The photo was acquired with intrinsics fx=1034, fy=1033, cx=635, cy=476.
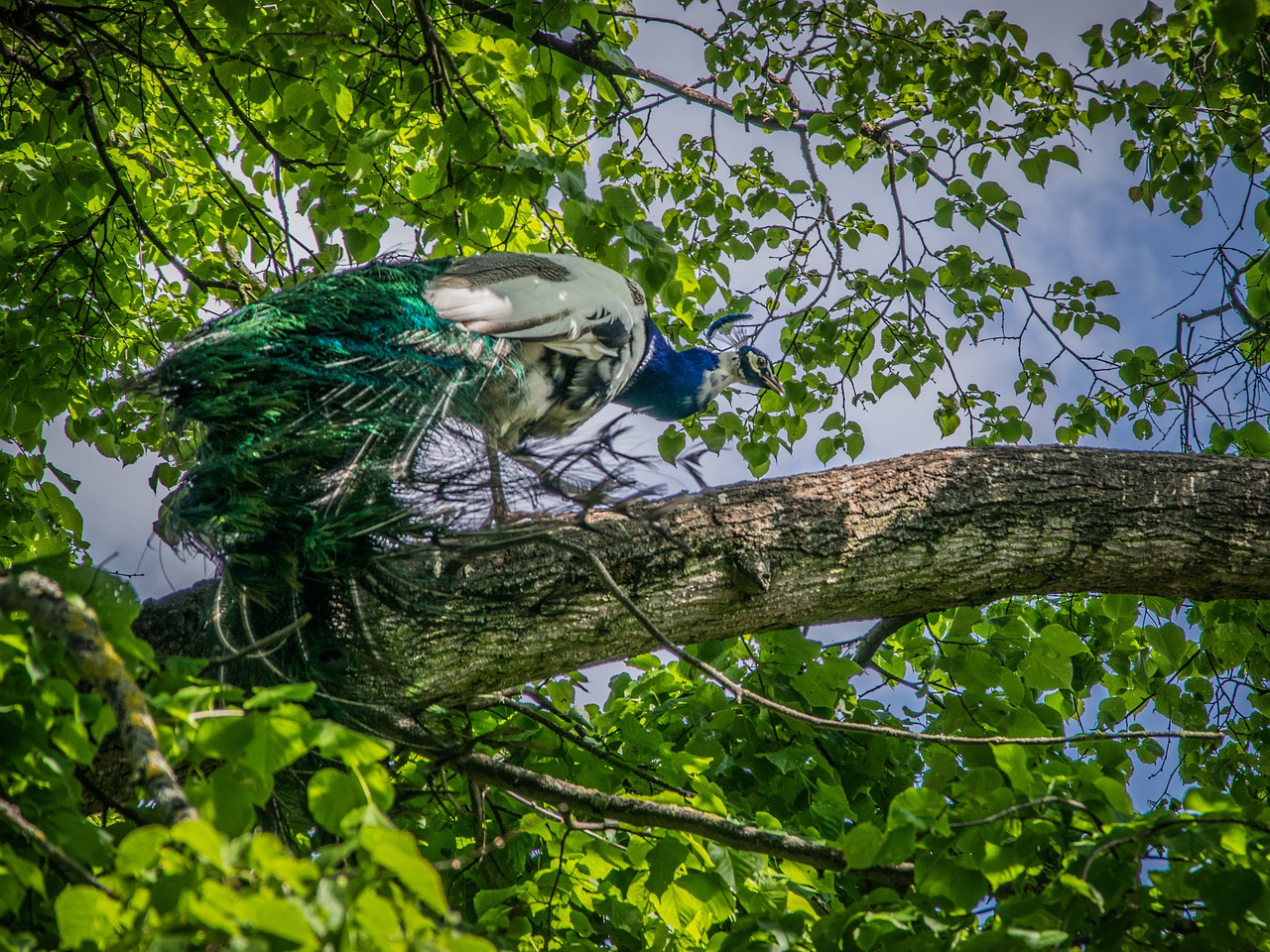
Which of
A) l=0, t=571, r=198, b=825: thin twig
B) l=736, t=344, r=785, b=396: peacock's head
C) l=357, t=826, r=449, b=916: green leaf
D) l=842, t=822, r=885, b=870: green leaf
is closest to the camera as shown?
l=357, t=826, r=449, b=916: green leaf

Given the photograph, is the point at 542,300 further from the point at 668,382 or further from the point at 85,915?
the point at 85,915

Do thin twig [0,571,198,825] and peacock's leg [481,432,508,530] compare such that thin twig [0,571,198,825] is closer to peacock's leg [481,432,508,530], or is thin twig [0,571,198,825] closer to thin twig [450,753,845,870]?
Answer: peacock's leg [481,432,508,530]

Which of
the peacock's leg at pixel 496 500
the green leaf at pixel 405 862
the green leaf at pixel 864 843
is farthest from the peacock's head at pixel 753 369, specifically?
A: the green leaf at pixel 405 862

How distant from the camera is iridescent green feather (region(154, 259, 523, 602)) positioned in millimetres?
1842

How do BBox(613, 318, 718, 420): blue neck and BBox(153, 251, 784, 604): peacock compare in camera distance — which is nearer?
BBox(153, 251, 784, 604): peacock

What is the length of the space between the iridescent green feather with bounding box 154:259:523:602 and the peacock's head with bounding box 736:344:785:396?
167 cm

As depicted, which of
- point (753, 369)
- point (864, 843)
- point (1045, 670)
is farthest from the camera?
point (753, 369)

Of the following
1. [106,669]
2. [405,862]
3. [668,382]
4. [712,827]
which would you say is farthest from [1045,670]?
[106,669]

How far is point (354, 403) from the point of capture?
6.68 feet

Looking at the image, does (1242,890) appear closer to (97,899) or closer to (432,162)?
(97,899)

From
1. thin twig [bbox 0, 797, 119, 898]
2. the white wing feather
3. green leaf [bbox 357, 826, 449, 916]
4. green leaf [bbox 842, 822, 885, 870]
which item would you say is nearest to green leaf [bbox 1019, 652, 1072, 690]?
green leaf [bbox 842, 822, 885, 870]

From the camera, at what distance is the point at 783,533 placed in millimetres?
2100

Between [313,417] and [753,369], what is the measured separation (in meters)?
2.24

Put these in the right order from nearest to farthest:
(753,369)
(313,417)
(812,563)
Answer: (313,417)
(812,563)
(753,369)
